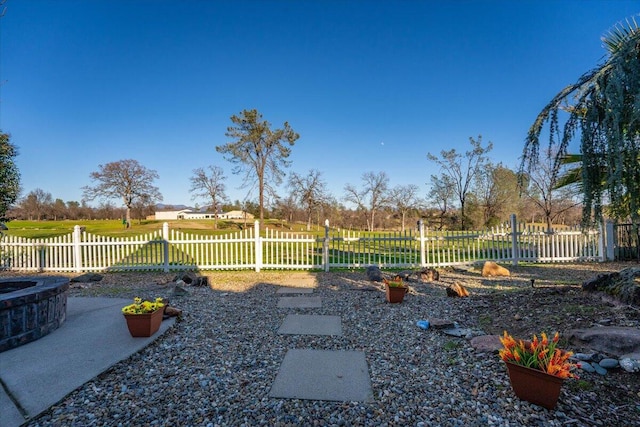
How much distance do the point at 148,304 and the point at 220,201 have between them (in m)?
26.6

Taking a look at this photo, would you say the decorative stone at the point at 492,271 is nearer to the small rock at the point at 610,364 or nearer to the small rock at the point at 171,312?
the small rock at the point at 610,364

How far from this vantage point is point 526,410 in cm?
197

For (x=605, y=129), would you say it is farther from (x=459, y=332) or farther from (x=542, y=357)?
(x=459, y=332)

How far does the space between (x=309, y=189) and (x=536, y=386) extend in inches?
1065

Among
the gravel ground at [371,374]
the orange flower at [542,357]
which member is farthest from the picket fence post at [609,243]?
the orange flower at [542,357]

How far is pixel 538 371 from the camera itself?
77.0 inches

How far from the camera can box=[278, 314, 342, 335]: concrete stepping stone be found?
3646mm

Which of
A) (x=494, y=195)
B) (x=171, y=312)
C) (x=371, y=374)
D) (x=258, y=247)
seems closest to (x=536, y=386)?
(x=371, y=374)

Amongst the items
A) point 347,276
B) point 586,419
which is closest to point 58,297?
point 586,419

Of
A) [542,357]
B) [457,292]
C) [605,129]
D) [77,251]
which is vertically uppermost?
[605,129]

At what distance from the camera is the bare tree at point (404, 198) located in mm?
29594

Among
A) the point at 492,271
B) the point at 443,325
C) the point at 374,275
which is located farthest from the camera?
the point at 492,271

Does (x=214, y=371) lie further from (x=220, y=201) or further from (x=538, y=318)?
(x=220, y=201)

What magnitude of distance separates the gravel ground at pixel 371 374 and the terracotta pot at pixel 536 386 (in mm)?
58
